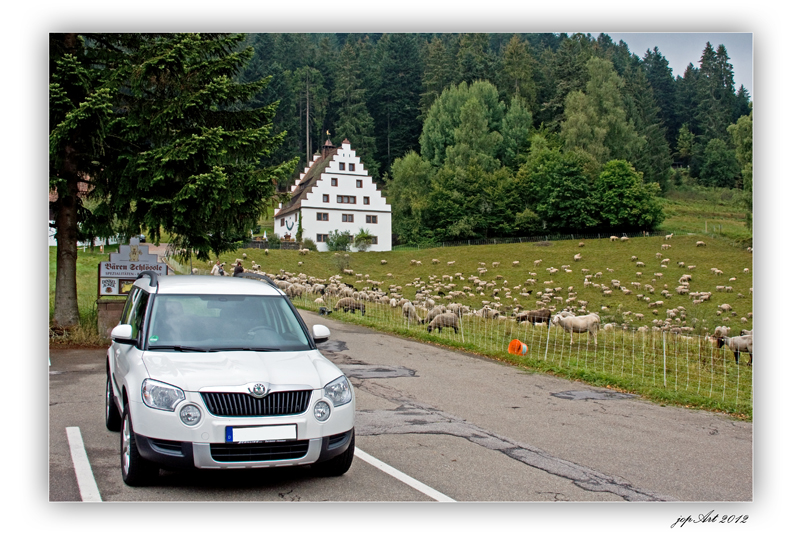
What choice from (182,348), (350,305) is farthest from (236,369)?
(350,305)

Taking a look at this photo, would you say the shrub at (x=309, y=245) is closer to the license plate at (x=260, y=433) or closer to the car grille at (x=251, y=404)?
the car grille at (x=251, y=404)

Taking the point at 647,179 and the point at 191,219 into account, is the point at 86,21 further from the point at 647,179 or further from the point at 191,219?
the point at 647,179

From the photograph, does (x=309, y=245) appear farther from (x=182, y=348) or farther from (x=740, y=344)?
(x=182, y=348)

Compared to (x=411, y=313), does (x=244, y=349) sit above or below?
above

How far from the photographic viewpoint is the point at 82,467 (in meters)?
6.34

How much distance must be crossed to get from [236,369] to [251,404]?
43 centimetres

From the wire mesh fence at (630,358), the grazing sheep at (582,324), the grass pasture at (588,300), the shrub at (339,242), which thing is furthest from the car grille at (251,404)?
the shrub at (339,242)

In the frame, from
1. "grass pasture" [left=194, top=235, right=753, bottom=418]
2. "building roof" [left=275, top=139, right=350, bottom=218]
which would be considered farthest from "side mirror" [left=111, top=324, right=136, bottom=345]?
"building roof" [left=275, top=139, right=350, bottom=218]

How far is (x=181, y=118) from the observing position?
1286 centimetres

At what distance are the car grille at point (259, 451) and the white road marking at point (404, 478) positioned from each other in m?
1.06

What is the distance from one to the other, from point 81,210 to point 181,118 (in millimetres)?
3428

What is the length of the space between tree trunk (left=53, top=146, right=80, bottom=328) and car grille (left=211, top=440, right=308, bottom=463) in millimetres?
10186

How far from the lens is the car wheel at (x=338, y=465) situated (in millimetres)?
6086

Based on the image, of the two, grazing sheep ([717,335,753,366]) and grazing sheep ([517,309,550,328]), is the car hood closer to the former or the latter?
grazing sheep ([717,335,753,366])
